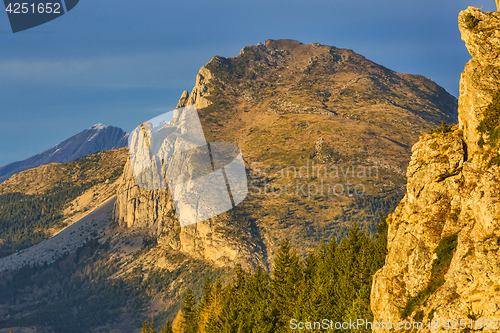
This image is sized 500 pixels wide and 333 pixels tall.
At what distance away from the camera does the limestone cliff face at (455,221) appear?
1239 inches

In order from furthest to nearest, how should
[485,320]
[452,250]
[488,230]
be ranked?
[452,250], [488,230], [485,320]

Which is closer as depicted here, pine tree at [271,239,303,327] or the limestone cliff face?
the limestone cliff face

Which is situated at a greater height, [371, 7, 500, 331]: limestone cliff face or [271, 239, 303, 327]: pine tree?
[371, 7, 500, 331]: limestone cliff face

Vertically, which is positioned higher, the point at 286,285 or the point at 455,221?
the point at 455,221

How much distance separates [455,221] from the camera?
35.5 metres

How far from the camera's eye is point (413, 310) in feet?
117

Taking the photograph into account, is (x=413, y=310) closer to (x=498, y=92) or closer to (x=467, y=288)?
(x=467, y=288)

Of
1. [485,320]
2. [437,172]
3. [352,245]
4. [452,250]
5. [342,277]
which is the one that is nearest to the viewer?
[485,320]

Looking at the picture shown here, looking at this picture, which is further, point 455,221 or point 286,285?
point 286,285

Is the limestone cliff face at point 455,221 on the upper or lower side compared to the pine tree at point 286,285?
upper

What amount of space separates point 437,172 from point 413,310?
1058 cm

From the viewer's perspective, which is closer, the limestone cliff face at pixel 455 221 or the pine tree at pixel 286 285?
the limestone cliff face at pixel 455 221

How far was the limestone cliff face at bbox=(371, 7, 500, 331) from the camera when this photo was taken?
103 ft

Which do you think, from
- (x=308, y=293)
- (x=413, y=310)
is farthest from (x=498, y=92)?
(x=308, y=293)
